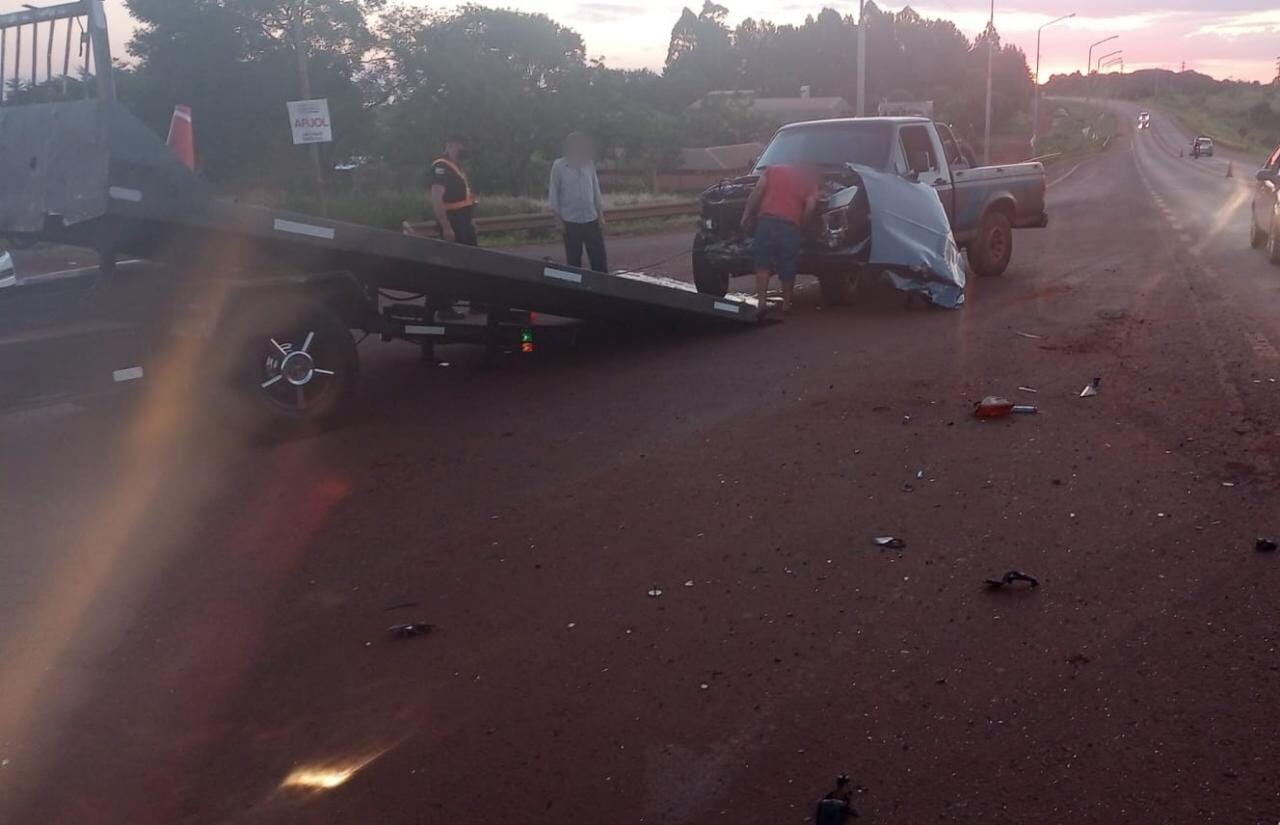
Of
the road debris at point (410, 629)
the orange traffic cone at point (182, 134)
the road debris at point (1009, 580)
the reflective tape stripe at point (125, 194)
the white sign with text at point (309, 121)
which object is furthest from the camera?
the white sign with text at point (309, 121)

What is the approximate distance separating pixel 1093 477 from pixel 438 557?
11.6 ft

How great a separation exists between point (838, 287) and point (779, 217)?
178 centimetres

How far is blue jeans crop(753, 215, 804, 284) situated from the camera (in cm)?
1156

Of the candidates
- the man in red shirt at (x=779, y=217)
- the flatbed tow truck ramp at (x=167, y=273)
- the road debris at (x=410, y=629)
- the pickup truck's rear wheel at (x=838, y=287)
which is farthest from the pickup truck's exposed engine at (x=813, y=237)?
the road debris at (x=410, y=629)

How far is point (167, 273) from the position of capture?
764 cm

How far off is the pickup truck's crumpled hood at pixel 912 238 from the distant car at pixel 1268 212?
19.2 ft

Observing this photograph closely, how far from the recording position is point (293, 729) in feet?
13.5

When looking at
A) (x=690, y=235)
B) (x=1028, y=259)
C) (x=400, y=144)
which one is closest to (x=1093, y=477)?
(x=1028, y=259)

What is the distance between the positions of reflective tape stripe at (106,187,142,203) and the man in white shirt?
560cm

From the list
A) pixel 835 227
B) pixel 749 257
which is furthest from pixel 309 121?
pixel 835 227

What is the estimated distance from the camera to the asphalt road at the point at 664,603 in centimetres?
374

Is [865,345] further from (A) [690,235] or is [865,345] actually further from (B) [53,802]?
(A) [690,235]

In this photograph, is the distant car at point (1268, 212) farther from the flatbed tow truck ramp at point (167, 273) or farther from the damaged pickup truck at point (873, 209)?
the flatbed tow truck ramp at point (167, 273)

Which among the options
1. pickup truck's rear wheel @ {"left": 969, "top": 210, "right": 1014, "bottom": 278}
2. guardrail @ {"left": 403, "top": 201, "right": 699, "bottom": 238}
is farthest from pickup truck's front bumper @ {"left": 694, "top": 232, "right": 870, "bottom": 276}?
guardrail @ {"left": 403, "top": 201, "right": 699, "bottom": 238}
